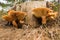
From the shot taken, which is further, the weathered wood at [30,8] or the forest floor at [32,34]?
the weathered wood at [30,8]

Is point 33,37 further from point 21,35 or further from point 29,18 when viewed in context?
point 29,18

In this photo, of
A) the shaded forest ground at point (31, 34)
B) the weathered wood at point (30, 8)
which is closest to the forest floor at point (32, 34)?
the shaded forest ground at point (31, 34)

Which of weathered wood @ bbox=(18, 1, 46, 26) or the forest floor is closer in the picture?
the forest floor

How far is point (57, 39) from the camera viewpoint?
2848 millimetres

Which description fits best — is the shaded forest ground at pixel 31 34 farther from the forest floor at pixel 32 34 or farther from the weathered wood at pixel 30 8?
the weathered wood at pixel 30 8

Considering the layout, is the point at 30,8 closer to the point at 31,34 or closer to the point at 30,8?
the point at 30,8

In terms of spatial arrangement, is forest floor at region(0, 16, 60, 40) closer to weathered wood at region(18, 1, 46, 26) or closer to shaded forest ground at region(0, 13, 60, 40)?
shaded forest ground at region(0, 13, 60, 40)

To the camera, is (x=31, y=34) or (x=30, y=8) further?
(x=30, y=8)

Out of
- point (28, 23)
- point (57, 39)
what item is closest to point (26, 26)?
point (28, 23)

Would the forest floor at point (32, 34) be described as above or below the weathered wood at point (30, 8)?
below

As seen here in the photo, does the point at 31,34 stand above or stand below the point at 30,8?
below

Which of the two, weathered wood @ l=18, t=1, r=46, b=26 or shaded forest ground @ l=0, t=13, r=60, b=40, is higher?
weathered wood @ l=18, t=1, r=46, b=26

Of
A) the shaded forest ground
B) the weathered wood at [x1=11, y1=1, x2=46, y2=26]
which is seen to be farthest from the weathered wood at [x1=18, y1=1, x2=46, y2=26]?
the shaded forest ground

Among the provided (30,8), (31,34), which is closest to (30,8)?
(30,8)
